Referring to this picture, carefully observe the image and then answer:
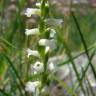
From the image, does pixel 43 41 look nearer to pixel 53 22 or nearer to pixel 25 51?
pixel 53 22

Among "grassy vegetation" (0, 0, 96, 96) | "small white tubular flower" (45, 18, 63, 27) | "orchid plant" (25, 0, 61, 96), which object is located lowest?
"grassy vegetation" (0, 0, 96, 96)

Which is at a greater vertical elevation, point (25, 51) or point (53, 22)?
point (53, 22)

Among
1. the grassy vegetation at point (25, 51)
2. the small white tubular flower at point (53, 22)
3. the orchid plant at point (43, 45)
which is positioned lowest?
the grassy vegetation at point (25, 51)

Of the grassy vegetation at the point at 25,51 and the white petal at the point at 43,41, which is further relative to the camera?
the grassy vegetation at the point at 25,51

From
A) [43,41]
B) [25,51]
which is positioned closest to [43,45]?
[43,41]

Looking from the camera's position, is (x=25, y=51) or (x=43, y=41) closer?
(x=43, y=41)

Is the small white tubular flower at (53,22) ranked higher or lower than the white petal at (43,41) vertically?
higher

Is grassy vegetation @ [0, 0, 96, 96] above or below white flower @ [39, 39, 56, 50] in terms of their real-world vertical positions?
below

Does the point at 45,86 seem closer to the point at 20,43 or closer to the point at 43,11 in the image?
the point at 43,11

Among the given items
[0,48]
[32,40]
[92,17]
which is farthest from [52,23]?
[92,17]

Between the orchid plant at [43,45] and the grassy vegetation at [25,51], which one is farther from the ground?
the orchid plant at [43,45]

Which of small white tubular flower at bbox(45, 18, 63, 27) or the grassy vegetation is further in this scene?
the grassy vegetation
